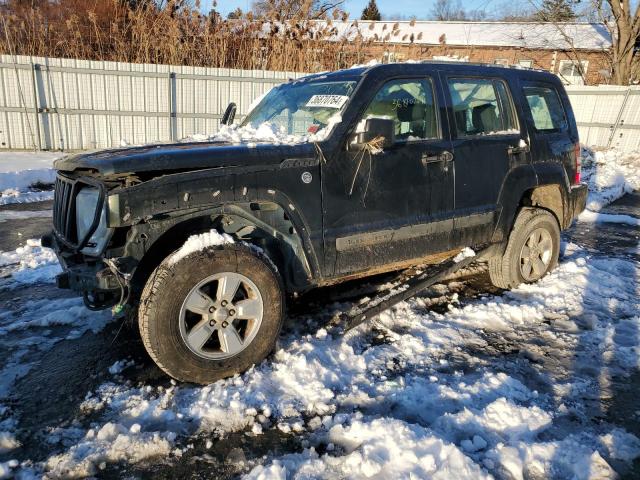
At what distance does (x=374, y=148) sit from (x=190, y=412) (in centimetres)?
212

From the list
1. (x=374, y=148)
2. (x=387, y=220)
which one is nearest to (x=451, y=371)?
(x=387, y=220)

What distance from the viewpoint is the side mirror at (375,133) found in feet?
10.6

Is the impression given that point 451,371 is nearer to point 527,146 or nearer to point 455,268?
point 455,268

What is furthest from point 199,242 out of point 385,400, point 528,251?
point 528,251

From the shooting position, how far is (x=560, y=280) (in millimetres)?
4855

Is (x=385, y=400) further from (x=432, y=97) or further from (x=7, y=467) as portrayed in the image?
(x=432, y=97)

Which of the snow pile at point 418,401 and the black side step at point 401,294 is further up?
the black side step at point 401,294

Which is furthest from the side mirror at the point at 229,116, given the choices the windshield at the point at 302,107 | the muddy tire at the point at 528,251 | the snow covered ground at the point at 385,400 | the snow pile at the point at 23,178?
the snow pile at the point at 23,178

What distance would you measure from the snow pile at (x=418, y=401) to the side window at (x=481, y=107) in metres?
1.66

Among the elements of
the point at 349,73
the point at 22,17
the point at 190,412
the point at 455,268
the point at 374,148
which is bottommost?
the point at 190,412

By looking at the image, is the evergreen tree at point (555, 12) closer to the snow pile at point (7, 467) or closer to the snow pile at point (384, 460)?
the snow pile at point (384, 460)

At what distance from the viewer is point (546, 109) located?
4.83 meters

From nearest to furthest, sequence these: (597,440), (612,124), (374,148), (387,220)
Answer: (597,440)
(374,148)
(387,220)
(612,124)

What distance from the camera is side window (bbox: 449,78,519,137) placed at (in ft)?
13.2
